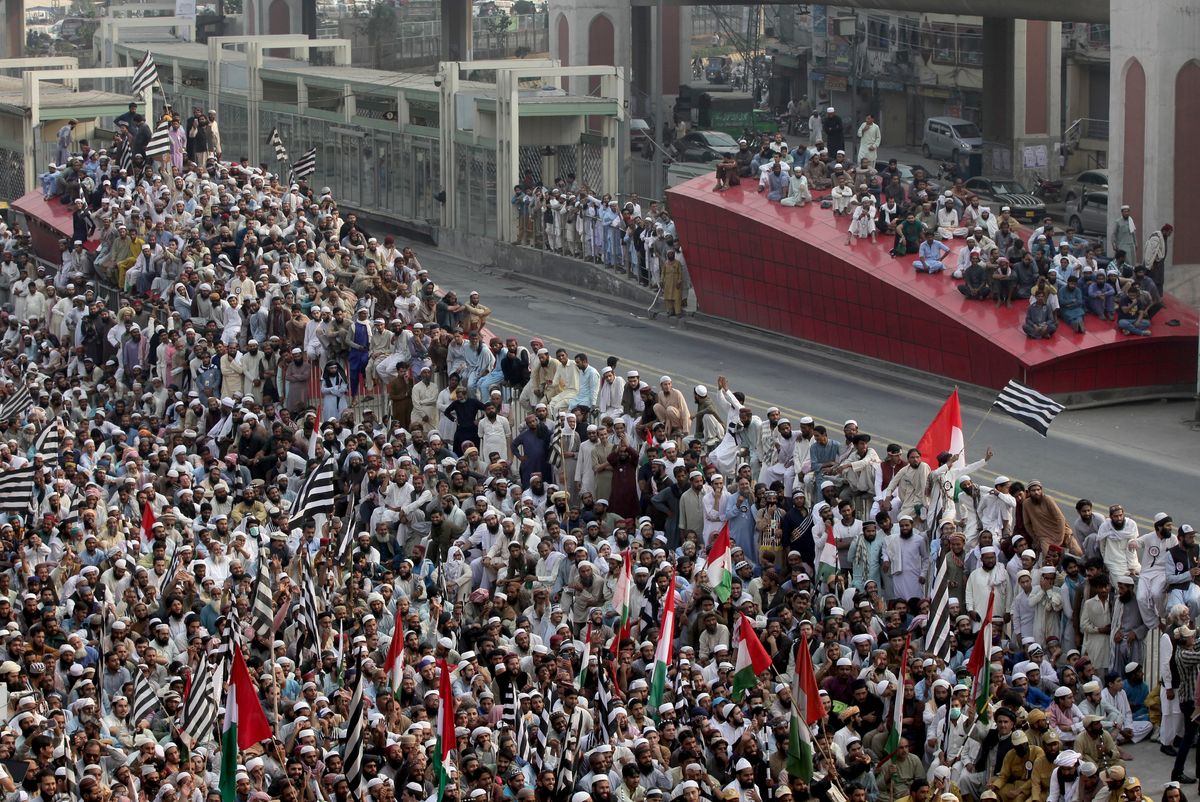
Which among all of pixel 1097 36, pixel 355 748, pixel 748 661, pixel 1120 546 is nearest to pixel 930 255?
pixel 1120 546

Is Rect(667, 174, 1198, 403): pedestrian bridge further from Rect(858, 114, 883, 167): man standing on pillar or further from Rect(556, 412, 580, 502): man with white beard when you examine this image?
Rect(556, 412, 580, 502): man with white beard

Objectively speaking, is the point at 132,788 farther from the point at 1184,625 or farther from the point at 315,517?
the point at 1184,625

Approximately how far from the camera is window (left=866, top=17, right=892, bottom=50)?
71875mm

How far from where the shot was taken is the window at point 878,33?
236ft

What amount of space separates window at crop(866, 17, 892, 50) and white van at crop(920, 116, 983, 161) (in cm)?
1175

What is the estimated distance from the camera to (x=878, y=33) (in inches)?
2857

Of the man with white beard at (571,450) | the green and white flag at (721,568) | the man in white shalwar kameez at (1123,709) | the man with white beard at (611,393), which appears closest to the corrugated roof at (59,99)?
the man with white beard at (611,393)

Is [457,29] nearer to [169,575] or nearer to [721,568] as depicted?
[169,575]

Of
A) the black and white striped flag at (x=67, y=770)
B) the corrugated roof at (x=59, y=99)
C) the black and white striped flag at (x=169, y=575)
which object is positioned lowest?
the black and white striped flag at (x=67, y=770)

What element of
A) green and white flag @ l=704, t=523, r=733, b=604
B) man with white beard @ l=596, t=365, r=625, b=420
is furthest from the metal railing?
green and white flag @ l=704, t=523, r=733, b=604

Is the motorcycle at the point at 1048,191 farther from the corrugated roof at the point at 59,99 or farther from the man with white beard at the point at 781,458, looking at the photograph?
the man with white beard at the point at 781,458

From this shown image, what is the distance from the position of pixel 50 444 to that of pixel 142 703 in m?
7.57

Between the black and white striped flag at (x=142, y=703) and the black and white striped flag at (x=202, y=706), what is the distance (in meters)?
0.75

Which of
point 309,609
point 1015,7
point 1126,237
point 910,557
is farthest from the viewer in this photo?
point 1015,7
